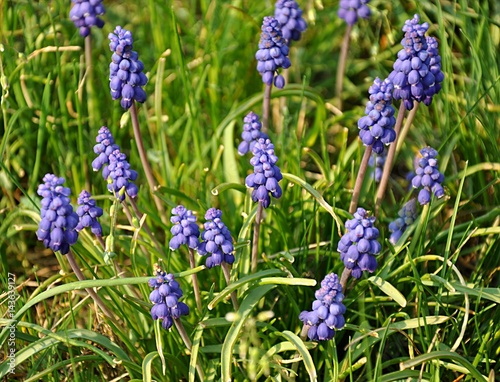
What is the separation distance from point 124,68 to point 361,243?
1902 millimetres

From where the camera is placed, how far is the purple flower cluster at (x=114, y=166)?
A: 4.39 meters

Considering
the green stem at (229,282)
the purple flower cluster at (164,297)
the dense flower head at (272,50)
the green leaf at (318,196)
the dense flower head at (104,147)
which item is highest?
the dense flower head at (272,50)

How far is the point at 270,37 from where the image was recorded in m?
5.00

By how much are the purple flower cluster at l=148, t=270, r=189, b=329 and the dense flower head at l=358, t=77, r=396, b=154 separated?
1.54 meters

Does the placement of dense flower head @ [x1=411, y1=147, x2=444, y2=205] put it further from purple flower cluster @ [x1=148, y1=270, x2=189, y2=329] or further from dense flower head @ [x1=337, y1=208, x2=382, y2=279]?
purple flower cluster @ [x1=148, y1=270, x2=189, y2=329]

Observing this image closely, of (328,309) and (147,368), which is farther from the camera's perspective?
(147,368)

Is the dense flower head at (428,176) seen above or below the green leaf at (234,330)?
above

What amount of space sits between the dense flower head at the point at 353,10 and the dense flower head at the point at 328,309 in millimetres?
3197

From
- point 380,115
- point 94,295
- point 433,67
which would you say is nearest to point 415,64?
point 433,67

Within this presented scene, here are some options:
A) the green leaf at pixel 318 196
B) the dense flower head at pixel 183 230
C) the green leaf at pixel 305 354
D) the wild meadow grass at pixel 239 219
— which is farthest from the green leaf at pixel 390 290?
the dense flower head at pixel 183 230

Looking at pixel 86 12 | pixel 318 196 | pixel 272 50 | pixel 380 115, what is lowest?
pixel 318 196

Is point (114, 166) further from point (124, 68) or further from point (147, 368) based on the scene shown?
point (147, 368)

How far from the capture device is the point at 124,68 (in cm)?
450

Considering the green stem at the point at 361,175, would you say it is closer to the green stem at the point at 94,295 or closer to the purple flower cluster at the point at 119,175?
the purple flower cluster at the point at 119,175
